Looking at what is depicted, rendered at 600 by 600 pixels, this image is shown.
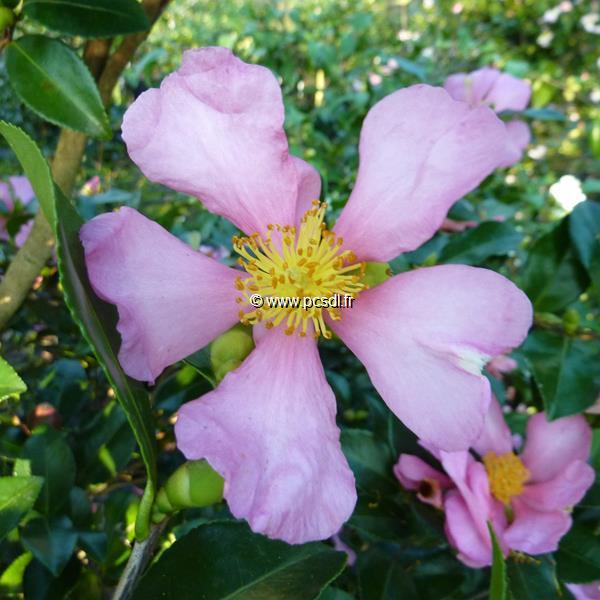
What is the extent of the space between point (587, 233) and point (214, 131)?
586mm

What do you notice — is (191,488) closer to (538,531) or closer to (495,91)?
(538,531)

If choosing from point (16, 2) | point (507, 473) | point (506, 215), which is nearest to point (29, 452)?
point (16, 2)

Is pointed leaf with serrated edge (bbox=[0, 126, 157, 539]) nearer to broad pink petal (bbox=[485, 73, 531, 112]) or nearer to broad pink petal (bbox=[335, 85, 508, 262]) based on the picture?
broad pink petal (bbox=[335, 85, 508, 262])

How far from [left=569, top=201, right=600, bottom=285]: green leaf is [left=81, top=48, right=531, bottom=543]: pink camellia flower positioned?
41cm

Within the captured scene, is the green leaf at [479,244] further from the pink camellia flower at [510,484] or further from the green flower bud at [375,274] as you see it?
the green flower bud at [375,274]

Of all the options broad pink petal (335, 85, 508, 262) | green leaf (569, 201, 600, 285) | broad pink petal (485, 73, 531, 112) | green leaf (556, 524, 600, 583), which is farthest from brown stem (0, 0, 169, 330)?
broad pink petal (485, 73, 531, 112)

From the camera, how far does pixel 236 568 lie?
520mm

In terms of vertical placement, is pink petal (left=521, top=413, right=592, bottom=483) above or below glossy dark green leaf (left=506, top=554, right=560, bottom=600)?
above

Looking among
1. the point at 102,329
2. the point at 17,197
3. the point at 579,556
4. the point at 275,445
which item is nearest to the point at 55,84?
the point at 102,329

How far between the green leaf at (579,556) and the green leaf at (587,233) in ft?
1.14

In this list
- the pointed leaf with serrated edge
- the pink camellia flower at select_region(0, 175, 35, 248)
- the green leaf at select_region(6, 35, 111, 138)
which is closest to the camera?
the pointed leaf with serrated edge

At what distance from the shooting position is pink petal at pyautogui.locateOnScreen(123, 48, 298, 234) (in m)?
0.51

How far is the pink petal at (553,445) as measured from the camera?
0.83m

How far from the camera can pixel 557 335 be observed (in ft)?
2.86
